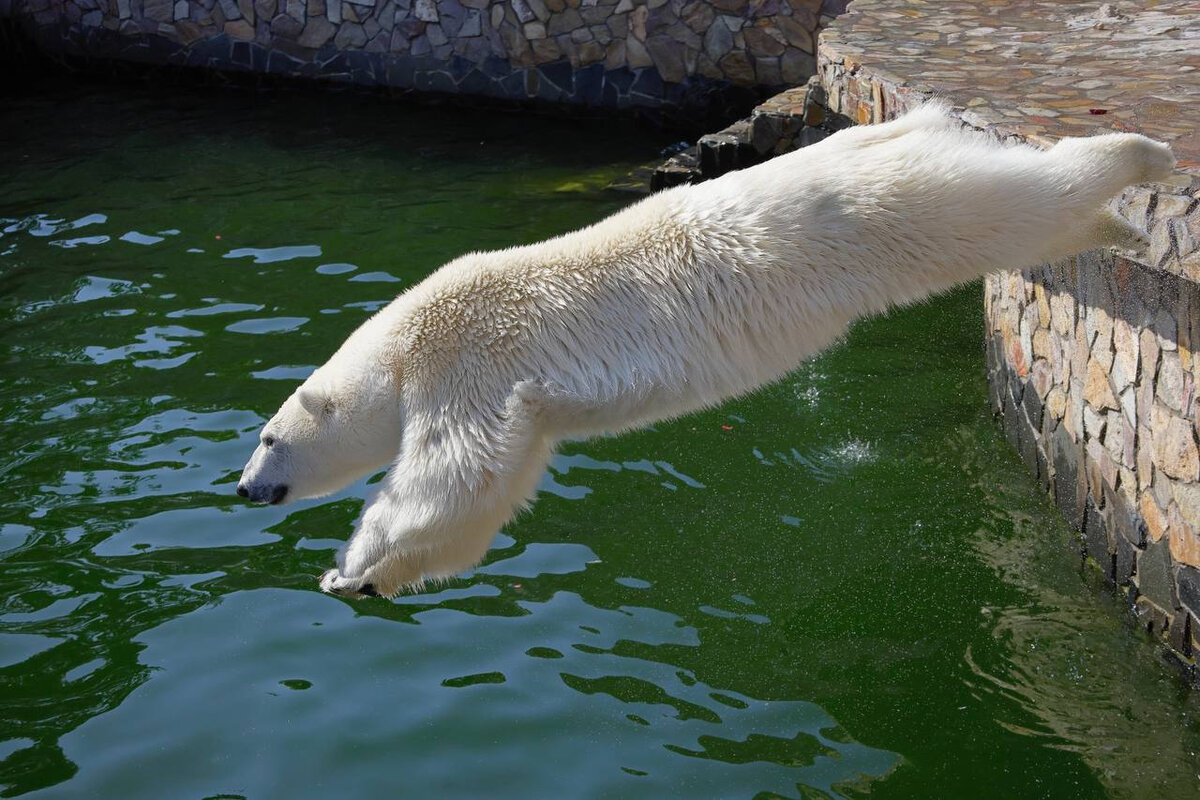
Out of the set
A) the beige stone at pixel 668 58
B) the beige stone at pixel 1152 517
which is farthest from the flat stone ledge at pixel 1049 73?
the beige stone at pixel 668 58

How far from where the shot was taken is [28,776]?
4.30 meters

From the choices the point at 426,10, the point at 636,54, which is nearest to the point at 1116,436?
the point at 636,54

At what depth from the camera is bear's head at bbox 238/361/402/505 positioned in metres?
3.71

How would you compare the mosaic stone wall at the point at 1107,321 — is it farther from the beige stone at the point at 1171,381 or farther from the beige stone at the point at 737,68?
the beige stone at the point at 737,68

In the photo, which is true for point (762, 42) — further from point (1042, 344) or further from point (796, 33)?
point (1042, 344)

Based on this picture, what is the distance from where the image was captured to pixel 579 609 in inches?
198

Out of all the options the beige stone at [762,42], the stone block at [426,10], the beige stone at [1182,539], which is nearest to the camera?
the beige stone at [1182,539]

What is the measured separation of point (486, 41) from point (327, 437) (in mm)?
9621

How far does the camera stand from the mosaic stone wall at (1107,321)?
384 cm

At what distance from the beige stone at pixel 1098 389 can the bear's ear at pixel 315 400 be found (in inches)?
108

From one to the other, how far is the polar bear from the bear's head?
8 centimetres

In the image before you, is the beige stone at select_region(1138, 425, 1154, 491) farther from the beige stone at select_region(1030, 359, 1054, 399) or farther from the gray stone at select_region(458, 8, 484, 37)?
the gray stone at select_region(458, 8, 484, 37)

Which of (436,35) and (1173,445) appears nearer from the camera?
(1173,445)

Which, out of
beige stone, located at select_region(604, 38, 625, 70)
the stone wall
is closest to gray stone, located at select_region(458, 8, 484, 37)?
beige stone, located at select_region(604, 38, 625, 70)
